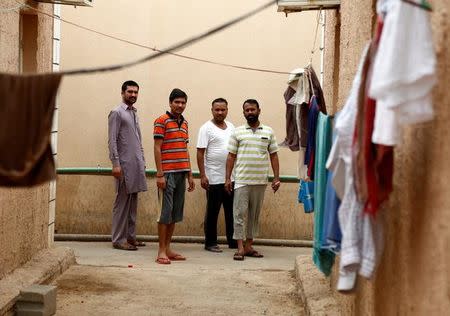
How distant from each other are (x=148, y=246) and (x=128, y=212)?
25.4 inches

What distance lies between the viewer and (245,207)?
31.7 feet

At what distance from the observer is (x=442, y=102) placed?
11.6 ft

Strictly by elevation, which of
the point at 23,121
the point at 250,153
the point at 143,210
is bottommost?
the point at 143,210

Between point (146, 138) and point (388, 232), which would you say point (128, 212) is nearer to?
point (146, 138)

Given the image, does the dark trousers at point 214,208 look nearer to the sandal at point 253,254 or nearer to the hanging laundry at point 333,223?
the sandal at point 253,254

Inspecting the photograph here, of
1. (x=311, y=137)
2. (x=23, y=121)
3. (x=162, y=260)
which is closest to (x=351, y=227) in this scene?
(x=23, y=121)

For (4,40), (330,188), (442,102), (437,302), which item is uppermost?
(4,40)

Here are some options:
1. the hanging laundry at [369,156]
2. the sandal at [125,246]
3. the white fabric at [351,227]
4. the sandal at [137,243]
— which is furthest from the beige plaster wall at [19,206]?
the hanging laundry at [369,156]

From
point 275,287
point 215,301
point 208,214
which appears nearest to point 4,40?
point 215,301

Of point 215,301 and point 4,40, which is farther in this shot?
point 215,301

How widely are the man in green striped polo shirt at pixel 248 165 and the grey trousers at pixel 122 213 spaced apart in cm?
133

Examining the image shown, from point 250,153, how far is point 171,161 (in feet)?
3.11

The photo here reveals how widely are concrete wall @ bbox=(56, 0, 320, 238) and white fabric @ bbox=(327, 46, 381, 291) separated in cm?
699

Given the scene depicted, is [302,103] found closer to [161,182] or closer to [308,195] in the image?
[308,195]
